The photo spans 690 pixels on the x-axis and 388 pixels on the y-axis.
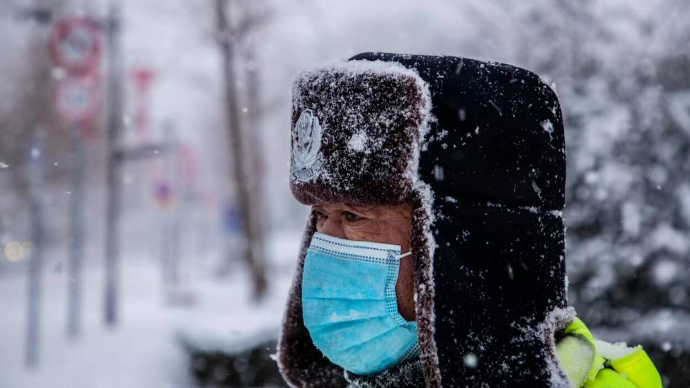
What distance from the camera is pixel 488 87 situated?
6.11 feet

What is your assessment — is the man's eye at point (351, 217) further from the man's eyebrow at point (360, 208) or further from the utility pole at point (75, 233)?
the utility pole at point (75, 233)

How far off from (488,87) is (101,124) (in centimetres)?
3218

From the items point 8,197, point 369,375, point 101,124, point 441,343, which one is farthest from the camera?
point 101,124

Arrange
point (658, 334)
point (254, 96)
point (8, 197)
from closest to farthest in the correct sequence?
point (658, 334)
point (254, 96)
point (8, 197)

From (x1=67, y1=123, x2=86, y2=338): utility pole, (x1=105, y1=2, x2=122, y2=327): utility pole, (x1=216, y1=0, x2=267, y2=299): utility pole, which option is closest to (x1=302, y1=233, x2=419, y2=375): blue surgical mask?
(x1=216, y1=0, x2=267, y2=299): utility pole

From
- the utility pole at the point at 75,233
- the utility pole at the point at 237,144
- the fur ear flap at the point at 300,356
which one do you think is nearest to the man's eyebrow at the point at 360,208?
the fur ear flap at the point at 300,356

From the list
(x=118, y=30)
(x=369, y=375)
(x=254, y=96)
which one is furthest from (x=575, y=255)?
(x=118, y=30)

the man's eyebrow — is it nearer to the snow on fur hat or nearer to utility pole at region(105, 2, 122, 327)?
the snow on fur hat

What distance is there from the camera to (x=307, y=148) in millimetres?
2014

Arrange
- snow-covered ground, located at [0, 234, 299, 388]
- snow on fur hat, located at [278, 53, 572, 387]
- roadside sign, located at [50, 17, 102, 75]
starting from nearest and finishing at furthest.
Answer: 1. snow on fur hat, located at [278, 53, 572, 387]
2. snow-covered ground, located at [0, 234, 299, 388]
3. roadside sign, located at [50, 17, 102, 75]

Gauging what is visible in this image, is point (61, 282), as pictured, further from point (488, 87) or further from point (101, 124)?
point (488, 87)

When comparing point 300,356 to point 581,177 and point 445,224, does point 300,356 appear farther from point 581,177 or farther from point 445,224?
point 581,177

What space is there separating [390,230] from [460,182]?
32 centimetres

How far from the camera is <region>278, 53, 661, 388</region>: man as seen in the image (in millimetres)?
1742
